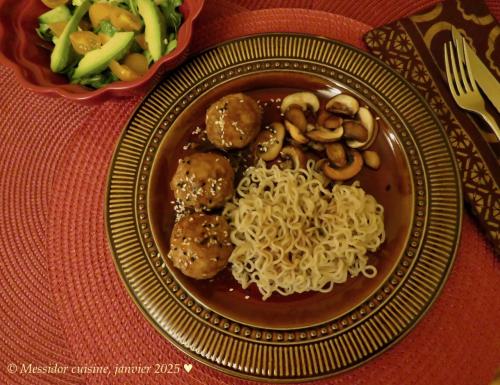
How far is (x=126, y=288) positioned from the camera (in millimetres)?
1849

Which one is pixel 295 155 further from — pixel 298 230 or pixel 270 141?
pixel 298 230

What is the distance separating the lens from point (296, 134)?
2021 mm

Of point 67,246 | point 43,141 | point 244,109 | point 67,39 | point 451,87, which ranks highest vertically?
point 451,87

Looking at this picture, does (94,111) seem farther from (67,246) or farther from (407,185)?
(407,185)

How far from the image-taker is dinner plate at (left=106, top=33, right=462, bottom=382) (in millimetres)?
1762

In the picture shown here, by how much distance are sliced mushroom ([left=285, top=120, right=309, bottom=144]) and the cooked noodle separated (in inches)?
5.0

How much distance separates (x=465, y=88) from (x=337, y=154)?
66cm

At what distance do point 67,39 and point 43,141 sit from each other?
51 centimetres

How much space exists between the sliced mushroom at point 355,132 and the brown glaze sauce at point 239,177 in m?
0.09

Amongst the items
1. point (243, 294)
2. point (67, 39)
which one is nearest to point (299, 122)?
point (243, 294)

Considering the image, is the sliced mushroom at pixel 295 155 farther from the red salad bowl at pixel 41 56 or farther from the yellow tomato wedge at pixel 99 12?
the yellow tomato wedge at pixel 99 12

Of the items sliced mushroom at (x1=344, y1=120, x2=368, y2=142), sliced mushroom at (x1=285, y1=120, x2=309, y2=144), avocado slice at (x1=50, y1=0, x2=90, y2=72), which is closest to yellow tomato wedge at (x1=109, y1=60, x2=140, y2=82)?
avocado slice at (x1=50, y1=0, x2=90, y2=72)

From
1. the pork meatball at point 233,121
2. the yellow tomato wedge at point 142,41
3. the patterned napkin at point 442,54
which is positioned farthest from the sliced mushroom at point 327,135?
the yellow tomato wedge at point 142,41

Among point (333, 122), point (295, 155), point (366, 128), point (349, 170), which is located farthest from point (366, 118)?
point (295, 155)
